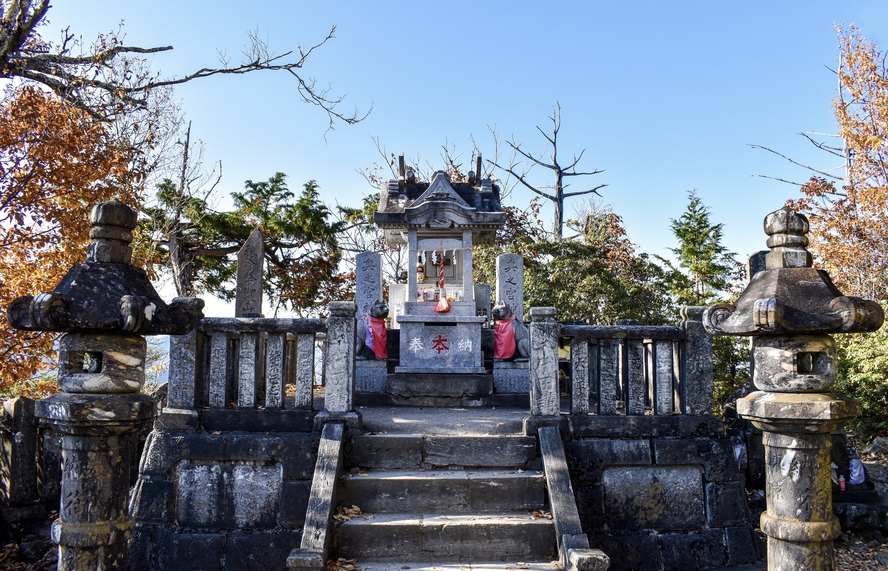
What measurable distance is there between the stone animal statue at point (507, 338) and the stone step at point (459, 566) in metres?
4.83

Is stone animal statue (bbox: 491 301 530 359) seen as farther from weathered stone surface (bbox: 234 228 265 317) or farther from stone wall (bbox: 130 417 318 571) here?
stone wall (bbox: 130 417 318 571)

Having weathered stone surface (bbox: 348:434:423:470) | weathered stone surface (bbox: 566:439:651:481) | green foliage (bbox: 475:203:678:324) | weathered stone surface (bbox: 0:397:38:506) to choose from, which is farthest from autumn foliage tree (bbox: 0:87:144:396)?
green foliage (bbox: 475:203:678:324)

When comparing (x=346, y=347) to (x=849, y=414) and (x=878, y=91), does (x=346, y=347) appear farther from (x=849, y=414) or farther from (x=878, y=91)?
(x=878, y=91)

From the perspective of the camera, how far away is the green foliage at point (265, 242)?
19.0m

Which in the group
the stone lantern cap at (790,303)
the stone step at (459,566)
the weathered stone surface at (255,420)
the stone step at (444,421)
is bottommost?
the stone step at (459,566)

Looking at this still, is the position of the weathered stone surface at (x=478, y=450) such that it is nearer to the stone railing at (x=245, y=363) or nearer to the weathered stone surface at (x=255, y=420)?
the weathered stone surface at (x=255, y=420)

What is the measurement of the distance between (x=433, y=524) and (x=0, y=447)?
5718 millimetres

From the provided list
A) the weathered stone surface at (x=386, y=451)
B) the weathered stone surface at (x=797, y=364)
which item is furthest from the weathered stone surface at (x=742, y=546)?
the weathered stone surface at (x=386, y=451)

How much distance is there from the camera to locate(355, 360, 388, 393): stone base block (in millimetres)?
9805

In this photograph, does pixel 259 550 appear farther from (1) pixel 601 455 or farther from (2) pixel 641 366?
(2) pixel 641 366

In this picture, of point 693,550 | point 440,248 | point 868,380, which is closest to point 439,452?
point 693,550

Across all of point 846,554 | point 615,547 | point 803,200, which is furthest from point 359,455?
point 803,200

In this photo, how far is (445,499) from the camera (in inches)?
230

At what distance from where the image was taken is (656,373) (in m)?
6.79
